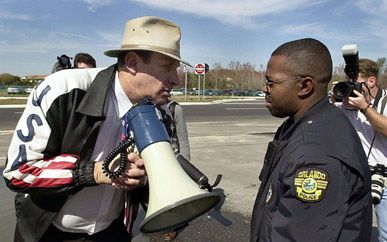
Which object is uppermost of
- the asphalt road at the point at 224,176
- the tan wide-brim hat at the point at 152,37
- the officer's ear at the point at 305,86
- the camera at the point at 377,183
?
the tan wide-brim hat at the point at 152,37

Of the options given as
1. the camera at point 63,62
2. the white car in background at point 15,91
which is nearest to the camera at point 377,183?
the camera at point 63,62

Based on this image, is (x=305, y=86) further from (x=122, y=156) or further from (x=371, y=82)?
(x=371, y=82)

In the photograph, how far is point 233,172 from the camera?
23.7 ft

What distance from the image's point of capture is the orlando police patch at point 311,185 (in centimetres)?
150

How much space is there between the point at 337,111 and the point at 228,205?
12.3 feet

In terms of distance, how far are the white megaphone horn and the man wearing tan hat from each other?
14 cm

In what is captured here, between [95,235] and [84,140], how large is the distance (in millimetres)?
614

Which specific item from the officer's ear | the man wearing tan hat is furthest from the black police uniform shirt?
the man wearing tan hat

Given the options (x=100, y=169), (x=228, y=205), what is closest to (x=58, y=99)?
(x=100, y=169)

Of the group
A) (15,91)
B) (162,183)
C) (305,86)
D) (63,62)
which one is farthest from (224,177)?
(15,91)

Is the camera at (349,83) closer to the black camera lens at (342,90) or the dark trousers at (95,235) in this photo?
the black camera lens at (342,90)

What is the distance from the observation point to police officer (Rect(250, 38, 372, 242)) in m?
1.51

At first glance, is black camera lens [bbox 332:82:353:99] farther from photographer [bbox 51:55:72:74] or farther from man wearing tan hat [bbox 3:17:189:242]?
photographer [bbox 51:55:72:74]

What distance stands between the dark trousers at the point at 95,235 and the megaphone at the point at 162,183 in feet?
2.50
